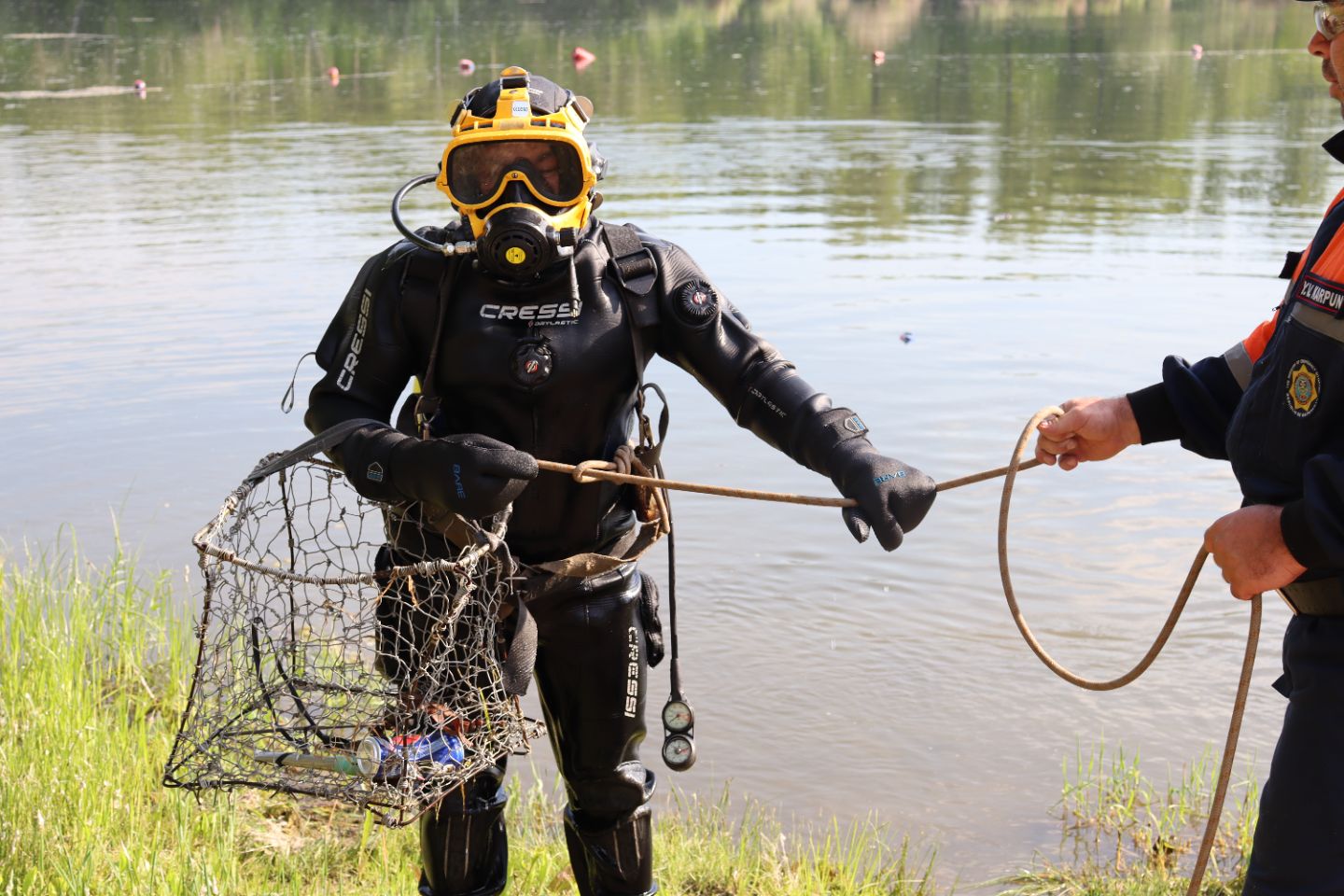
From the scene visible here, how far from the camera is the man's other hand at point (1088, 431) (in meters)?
2.98

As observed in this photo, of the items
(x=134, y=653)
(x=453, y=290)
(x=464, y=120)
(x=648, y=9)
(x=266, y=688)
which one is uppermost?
(x=648, y=9)

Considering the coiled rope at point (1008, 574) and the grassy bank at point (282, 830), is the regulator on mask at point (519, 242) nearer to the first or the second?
the coiled rope at point (1008, 574)

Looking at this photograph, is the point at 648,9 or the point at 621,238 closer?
the point at 621,238

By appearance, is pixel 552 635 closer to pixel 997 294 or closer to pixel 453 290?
pixel 453 290

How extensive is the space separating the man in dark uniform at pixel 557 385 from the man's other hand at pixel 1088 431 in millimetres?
307

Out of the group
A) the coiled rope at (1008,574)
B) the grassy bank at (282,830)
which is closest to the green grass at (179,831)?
the grassy bank at (282,830)

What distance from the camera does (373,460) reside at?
297cm

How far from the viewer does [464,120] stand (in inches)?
122

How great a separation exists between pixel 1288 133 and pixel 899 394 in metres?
12.3

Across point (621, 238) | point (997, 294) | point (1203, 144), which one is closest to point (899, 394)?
point (997, 294)

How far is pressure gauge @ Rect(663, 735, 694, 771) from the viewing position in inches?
134

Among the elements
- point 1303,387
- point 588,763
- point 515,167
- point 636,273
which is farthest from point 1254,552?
point 515,167

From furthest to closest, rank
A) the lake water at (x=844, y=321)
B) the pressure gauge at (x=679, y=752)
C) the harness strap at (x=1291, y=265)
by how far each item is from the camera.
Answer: the lake water at (x=844, y=321)
the pressure gauge at (x=679, y=752)
the harness strap at (x=1291, y=265)

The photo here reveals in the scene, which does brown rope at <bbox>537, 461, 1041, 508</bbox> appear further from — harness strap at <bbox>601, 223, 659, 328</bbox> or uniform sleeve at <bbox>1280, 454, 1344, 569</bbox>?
uniform sleeve at <bbox>1280, 454, 1344, 569</bbox>
